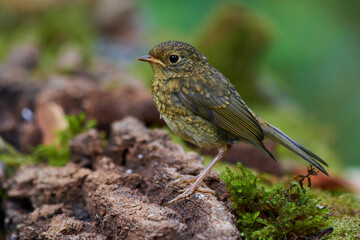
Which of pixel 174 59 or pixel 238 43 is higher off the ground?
pixel 238 43

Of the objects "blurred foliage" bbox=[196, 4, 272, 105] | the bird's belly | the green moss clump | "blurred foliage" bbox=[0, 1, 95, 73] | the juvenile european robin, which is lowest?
the green moss clump

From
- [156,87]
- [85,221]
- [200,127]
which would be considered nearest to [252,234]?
[200,127]

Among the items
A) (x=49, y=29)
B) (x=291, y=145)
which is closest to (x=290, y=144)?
(x=291, y=145)

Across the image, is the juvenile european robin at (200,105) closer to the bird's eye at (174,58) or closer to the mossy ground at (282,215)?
the bird's eye at (174,58)

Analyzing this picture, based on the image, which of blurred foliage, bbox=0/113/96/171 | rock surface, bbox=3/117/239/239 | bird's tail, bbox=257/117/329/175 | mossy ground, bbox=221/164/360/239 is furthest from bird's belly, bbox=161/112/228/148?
blurred foliage, bbox=0/113/96/171

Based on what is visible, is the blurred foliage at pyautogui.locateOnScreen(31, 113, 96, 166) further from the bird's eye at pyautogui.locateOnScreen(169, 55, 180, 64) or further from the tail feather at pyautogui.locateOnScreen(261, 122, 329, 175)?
the tail feather at pyautogui.locateOnScreen(261, 122, 329, 175)

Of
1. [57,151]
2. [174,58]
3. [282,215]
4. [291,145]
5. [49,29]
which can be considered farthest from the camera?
[49,29]

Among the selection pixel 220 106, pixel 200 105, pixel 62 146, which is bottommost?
pixel 62 146

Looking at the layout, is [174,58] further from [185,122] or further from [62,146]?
[62,146]
